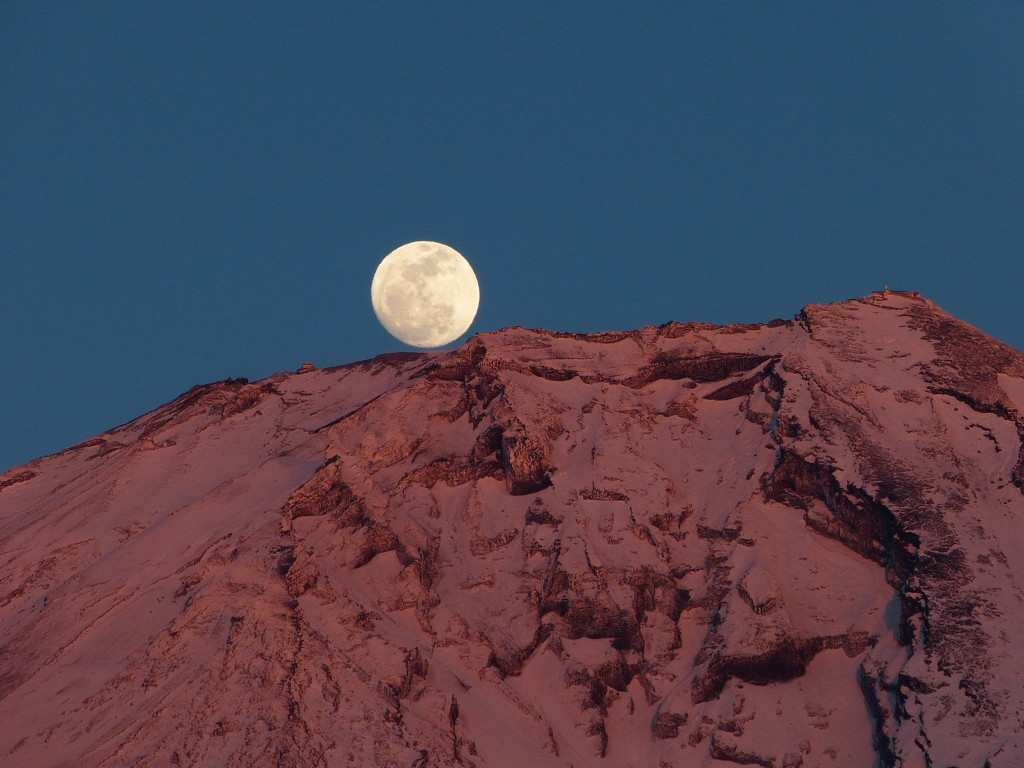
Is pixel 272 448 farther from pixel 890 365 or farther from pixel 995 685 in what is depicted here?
pixel 995 685

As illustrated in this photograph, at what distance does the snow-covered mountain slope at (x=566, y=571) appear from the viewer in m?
51.8

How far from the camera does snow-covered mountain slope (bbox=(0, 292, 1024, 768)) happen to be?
51.8 meters

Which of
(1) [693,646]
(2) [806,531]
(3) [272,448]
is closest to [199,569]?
(3) [272,448]

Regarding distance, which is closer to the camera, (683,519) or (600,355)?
(683,519)

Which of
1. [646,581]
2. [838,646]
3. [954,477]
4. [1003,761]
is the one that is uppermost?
[954,477]

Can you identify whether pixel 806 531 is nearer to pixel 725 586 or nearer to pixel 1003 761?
pixel 725 586

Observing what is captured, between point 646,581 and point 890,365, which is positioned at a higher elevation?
point 890,365

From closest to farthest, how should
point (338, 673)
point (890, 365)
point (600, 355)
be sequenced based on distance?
point (338, 673), point (890, 365), point (600, 355)

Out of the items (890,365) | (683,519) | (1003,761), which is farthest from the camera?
(890,365)

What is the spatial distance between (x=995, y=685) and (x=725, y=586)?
13435mm

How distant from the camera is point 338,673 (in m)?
53.6

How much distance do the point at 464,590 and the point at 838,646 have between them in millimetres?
17397

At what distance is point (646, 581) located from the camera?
199 ft

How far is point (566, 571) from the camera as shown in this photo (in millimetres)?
60281
